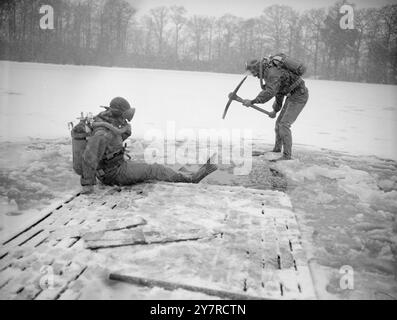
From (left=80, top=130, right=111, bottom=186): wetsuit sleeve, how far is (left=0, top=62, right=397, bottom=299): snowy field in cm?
52

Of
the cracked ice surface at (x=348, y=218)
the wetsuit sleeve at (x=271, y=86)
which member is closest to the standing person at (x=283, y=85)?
the wetsuit sleeve at (x=271, y=86)

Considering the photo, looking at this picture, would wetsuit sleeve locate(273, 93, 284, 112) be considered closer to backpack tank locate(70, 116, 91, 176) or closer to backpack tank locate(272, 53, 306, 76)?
backpack tank locate(272, 53, 306, 76)

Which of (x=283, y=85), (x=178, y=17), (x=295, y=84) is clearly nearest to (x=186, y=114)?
(x=283, y=85)

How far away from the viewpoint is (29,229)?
3152 mm

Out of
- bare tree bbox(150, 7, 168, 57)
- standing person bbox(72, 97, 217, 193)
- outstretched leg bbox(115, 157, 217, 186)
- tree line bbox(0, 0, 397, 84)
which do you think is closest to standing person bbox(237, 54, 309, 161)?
outstretched leg bbox(115, 157, 217, 186)

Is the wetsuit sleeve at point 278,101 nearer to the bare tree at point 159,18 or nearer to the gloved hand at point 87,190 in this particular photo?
the gloved hand at point 87,190

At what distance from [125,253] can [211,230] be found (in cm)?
84

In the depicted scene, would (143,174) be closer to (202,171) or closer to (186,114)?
(202,171)

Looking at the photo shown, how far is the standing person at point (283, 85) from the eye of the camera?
5746 millimetres

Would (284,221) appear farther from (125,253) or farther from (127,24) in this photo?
(127,24)

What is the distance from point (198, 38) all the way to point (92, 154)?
164 ft

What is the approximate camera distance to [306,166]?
→ 5926mm

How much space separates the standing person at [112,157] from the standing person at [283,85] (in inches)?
87.0
